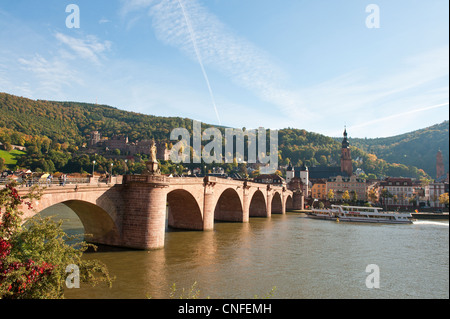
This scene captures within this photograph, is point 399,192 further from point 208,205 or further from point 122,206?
point 122,206

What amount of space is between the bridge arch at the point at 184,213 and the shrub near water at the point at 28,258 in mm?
25004

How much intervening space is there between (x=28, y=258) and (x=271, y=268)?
16.8 meters

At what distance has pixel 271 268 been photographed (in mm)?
23297

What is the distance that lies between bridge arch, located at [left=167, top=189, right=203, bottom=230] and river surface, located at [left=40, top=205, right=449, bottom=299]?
89.3 inches

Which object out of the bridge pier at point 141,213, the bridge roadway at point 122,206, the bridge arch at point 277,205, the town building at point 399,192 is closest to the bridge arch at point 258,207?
the bridge arch at point 277,205

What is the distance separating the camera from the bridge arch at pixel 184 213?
3766 centimetres

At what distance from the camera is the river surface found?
18.2 meters

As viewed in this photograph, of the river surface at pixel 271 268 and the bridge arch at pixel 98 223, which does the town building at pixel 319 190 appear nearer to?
the river surface at pixel 271 268

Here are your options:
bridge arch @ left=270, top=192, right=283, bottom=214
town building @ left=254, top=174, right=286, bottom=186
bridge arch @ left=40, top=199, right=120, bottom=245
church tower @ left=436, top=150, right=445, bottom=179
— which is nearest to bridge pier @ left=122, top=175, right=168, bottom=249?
bridge arch @ left=40, top=199, right=120, bottom=245

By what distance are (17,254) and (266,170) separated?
167913 millimetres

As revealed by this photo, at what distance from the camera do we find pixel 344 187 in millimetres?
115625

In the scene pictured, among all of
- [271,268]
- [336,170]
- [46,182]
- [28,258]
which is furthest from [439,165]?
[28,258]
